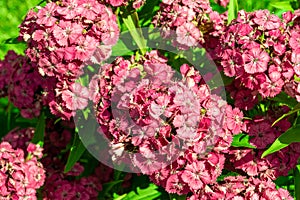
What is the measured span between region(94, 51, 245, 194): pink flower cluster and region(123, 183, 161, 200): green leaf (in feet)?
2.12

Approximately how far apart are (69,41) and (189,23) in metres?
0.70

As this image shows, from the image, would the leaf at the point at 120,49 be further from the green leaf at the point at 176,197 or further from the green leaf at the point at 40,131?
the green leaf at the point at 176,197

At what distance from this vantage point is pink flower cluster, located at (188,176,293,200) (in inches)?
105

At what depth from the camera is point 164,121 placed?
246 centimetres

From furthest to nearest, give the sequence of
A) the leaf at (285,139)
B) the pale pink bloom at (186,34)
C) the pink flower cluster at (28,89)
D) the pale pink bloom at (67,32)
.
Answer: the pink flower cluster at (28,89) < the pale pink bloom at (186,34) < the pale pink bloom at (67,32) < the leaf at (285,139)

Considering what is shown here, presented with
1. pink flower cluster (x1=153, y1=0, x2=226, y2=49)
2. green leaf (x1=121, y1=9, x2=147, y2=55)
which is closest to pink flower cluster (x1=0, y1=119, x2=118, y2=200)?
green leaf (x1=121, y1=9, x2=147, y2=55)

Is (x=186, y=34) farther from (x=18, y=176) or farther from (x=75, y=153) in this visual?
(x=18, y=176)

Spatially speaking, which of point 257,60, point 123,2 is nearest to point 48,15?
point 123,2

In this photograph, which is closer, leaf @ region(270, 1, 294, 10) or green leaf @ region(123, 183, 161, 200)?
green leaf @ region(123, 183, 161, 200)

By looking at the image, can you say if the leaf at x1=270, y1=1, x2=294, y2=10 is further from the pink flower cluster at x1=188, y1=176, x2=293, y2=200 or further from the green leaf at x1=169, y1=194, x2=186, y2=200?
the green leaf at x1=169, y1=194, x2=186, y2=200

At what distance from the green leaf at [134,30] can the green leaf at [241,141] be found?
2.54 feet

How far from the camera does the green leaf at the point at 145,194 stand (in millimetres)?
3314

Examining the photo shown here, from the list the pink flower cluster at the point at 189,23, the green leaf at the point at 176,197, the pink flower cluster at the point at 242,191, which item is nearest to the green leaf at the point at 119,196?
the green leaf at the point at 176,197

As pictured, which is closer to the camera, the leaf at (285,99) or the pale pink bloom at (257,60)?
the pale pink bloom at (257,60)
